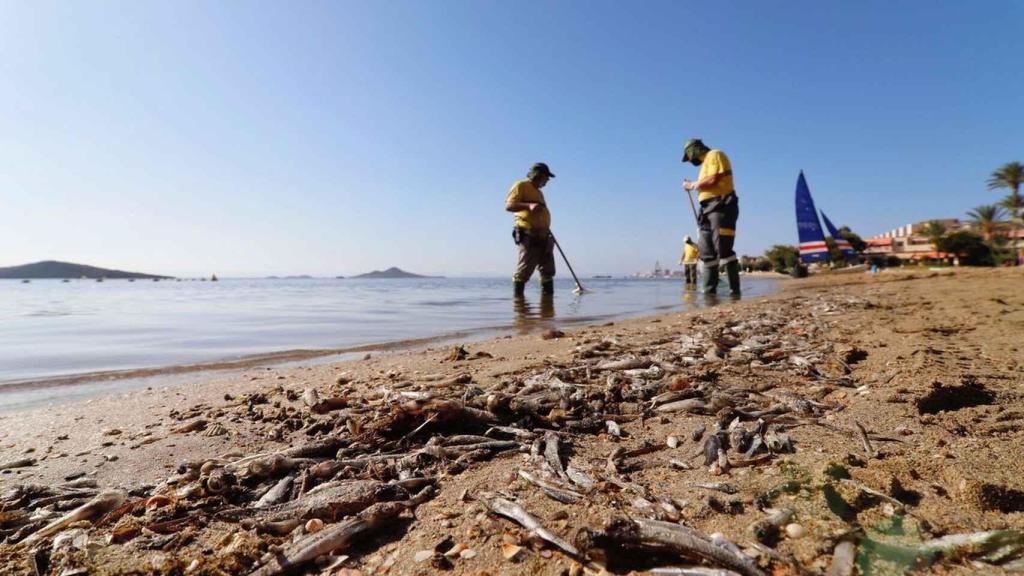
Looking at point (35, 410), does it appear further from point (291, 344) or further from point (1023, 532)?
point (1023, 532)

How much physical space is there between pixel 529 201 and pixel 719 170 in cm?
394

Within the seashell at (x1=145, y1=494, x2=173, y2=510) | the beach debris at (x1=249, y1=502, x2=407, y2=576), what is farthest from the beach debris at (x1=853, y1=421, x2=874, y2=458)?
the seashell at (x1=145, y1=494, x2=173, y2=510)

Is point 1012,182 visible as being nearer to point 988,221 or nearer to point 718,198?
point 988,221

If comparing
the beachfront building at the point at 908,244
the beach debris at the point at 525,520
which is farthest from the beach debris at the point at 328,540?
the beachfront building at the point at 908,244

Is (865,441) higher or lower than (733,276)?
lower

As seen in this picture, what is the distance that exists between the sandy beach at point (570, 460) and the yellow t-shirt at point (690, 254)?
57.2 feet

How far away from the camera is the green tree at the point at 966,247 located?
3688 centimetres

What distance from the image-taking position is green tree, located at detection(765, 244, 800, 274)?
47.3 meters

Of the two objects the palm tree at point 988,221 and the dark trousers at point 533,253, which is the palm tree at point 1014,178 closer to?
the palm tree at point 988,221

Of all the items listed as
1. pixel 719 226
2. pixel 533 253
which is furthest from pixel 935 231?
pixel 533 253

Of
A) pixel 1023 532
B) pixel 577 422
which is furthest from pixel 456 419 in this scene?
pixel 1023 532

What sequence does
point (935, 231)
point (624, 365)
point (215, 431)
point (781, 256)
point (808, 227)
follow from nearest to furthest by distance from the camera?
1. point (215, 431)
2. point (624, 365)
3. point (808, 227)
4. point (935, 231)
5. point (781, 256)

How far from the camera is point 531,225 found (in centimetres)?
1052

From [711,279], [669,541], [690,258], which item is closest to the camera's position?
[669,541]
